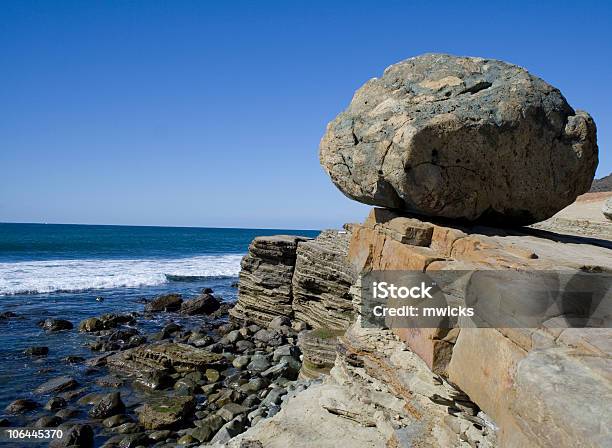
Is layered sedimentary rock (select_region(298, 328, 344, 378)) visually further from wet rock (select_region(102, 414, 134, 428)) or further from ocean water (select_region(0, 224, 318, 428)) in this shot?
ocean water (select_region(0, 224, 318, 428))

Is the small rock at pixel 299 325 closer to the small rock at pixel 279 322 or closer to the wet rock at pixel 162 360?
the small rock at pixel 279 322

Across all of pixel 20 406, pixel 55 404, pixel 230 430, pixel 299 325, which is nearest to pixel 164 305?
pixel 299 325

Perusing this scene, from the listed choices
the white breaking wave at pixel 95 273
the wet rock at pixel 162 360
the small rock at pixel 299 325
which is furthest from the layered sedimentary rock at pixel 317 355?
the white breaking wave at pixel 95 273

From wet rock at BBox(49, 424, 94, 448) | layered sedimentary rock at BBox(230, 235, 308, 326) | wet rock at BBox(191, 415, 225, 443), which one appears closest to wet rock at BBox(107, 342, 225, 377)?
wet rock at BBox(191, 415, 225, 443)

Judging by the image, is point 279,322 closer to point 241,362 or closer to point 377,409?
point 241,362

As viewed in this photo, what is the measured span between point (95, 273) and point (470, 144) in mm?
38892

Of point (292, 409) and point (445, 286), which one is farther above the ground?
point (445, 286)

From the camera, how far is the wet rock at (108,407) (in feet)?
40.5

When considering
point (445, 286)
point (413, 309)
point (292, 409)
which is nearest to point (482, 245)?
point (445, 286)

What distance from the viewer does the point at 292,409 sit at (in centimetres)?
934

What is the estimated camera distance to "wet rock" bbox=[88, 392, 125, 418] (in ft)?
40.5

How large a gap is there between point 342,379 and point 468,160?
4.76m

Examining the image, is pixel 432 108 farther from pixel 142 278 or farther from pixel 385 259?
pixel 142 278

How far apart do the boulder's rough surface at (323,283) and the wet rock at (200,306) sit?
7350 mm
